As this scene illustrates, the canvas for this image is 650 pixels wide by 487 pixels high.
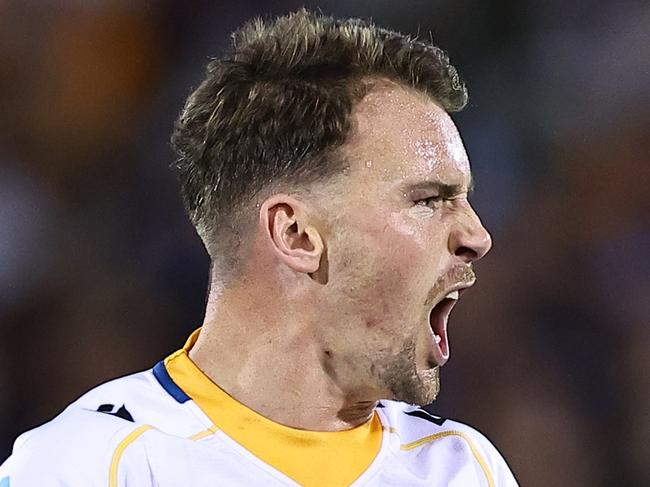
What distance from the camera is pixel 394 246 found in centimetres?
140

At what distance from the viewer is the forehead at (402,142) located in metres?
1.41

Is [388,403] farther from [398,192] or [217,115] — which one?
[217,115]

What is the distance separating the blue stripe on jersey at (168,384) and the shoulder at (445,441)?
299 millimetres

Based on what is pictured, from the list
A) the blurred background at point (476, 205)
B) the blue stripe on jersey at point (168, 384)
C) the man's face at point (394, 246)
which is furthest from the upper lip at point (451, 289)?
the blurred background at point (476, 205)

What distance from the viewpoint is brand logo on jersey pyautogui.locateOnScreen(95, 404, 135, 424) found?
138 cm

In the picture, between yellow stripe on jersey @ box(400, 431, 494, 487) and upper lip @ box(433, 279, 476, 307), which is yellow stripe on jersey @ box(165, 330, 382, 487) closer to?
yellow stripe on jersey @ box(400, 431, 494, 487)

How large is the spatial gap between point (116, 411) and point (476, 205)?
61.0 inches

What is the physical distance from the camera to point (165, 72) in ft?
8.89

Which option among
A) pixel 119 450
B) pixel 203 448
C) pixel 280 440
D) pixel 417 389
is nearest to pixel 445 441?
pixel 417 389

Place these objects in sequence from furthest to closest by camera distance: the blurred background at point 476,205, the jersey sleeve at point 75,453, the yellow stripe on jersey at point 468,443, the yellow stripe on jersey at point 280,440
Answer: the blurred background at point 476,205 → the yellow stripe on jersey at point 468,443 → the yellow stripe on jersey at point 280,440 → the jersey sleeve at point 75,453

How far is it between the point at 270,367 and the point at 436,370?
22 cm

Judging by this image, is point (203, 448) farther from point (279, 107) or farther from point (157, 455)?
point (279, 107)

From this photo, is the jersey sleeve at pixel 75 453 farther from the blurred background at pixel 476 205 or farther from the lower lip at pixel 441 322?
the blurred background at pixel 476 205

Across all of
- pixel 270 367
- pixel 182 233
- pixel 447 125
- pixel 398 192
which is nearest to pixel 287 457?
pixel 270 367
